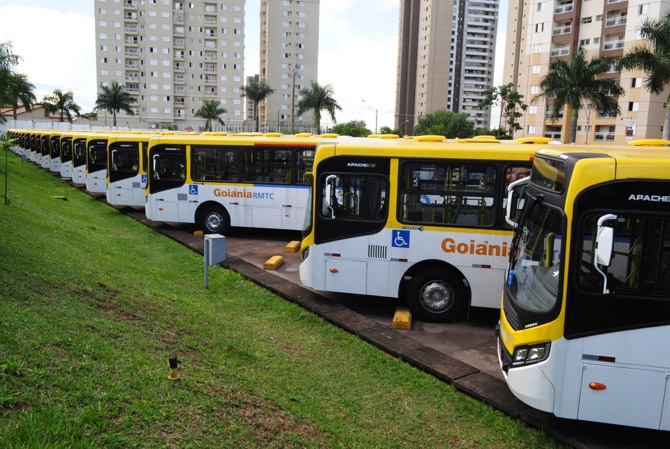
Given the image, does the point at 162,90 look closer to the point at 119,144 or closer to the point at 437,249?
the point at 119,144

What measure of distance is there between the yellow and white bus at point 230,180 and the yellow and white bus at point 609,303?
10317 mm

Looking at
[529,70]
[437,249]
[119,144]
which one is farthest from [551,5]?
[437,249]

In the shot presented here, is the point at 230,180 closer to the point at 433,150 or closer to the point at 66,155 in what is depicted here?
the point at 433,150

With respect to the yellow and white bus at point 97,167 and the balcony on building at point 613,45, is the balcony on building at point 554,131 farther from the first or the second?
the yellow and white bus at point 97,167

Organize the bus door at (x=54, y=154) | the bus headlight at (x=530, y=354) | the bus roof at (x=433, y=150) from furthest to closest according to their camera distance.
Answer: the bus door at (x=54, y=154), the bus roof at (x=433, y=150), the bus headlight at (x=530, y=354)

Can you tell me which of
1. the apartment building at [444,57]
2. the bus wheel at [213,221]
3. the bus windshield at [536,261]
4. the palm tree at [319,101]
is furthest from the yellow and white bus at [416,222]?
the apartment building at [444,57]

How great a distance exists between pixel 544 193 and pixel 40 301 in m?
5.84

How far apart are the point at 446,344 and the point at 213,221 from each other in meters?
9.52

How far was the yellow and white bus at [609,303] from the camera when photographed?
4945 millimetres

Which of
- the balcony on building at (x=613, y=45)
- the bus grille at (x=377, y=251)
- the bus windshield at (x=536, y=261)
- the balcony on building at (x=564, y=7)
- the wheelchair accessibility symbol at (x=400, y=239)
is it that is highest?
the balcony on building at (x=564, y=7)

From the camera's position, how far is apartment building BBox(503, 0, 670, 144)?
1967 inches

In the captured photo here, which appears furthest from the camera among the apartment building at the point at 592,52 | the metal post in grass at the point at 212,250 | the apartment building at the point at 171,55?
the apartment building at the point at 171,55

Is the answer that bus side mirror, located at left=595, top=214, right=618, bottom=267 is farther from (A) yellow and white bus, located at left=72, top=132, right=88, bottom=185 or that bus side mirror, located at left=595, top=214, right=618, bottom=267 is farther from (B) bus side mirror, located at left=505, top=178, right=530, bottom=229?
(A) yellow and white bus, located at left=72, top=132, right=88, bottom=185

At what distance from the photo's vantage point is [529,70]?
2454 inches
